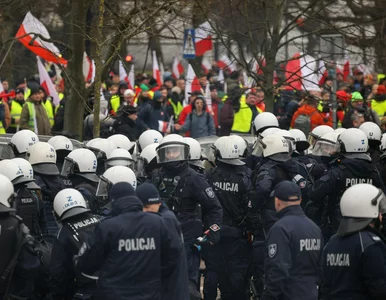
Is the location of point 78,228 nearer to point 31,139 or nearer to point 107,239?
point 107,239

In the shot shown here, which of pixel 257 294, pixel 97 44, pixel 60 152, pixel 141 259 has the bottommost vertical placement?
pixel 257 294

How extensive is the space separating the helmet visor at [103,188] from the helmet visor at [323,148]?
3998 millimetres

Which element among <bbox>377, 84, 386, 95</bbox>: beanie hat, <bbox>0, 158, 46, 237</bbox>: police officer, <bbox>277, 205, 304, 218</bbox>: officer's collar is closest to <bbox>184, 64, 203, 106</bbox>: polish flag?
<bbox>377, 84, 386, 95</bbox>: beanie hat

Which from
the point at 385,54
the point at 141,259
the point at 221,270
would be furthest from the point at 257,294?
the point at 385,54

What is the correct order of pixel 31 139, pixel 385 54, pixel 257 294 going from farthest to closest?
pixel 385 54 < pixel 31 139 < pixel 257 294

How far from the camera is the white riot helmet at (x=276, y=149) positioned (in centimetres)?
1264

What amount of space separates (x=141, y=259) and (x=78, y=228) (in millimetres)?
1141

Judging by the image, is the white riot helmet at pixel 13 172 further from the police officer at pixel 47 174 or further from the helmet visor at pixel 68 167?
the helmet visor at pixel 68 167

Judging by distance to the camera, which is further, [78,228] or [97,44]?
[97,44]

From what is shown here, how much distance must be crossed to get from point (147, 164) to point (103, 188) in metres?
2.22

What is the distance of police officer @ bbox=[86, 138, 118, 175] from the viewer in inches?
548

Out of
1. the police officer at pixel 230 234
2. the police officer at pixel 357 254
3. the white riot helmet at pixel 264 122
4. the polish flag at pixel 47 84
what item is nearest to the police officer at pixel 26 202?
the police officer at pixel 230 234

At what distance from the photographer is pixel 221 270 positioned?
13.0m

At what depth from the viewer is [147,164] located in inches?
531
